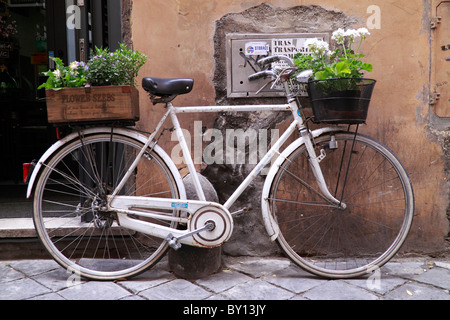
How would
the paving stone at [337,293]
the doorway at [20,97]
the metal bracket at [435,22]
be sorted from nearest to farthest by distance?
the paving stone at [337,293] < the metal bracket at [435,22] < the doorway at [20,97]

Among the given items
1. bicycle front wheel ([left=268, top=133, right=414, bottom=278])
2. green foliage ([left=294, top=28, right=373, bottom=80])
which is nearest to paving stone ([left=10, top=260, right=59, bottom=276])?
bicycle front wheel ([left=268, top=133, right=414, bottom=278])

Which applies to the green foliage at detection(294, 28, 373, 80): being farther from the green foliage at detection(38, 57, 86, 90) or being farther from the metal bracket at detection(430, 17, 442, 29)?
the green foliage at detection(38, 57, 86, 90)

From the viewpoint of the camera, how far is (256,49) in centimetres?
342

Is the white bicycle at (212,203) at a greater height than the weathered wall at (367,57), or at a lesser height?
lesser

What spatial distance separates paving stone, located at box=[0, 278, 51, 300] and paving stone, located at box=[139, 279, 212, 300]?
706mm

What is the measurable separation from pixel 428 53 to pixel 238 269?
7.68ft

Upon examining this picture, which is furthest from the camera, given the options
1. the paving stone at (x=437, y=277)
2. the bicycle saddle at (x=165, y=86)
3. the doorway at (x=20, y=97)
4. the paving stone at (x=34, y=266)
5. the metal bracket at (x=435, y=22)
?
the doorway at (x=20, y=97)

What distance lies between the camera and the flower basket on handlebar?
2.77m

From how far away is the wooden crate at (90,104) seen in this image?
2861 millimetres

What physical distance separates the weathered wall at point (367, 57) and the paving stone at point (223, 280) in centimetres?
68

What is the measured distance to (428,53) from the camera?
136 inches

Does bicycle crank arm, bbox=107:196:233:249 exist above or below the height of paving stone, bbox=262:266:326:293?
above

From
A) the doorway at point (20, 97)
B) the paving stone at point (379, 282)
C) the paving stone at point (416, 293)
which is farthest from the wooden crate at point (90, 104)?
the paving stone at point (416, 293)

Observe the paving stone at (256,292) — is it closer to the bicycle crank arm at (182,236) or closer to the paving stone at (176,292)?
the paving stone at (176,292)
